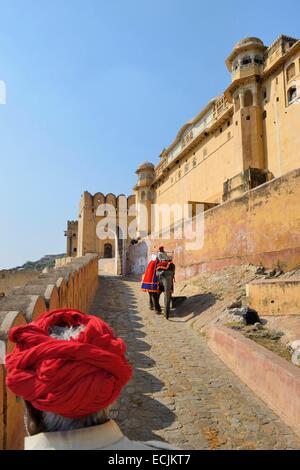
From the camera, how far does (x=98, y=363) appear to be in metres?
1.21

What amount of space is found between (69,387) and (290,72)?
2144 centimetres

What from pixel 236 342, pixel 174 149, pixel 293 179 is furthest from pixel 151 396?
pixel 174 149

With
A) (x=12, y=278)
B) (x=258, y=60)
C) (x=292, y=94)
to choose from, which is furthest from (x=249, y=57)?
(x=12, y=278)

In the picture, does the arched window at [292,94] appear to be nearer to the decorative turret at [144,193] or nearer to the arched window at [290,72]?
the arched window at [290,72]

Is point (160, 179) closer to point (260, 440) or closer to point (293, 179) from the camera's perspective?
point (293, 179)

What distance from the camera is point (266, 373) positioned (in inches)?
158

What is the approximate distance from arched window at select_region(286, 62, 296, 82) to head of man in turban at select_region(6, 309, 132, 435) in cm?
→ 2087

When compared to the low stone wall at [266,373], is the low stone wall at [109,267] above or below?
above

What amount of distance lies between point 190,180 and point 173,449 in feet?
99.8

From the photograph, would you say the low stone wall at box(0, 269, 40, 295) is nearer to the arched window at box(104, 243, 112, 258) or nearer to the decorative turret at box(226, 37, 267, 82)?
the arched window at box(104, 243, 112, 258)

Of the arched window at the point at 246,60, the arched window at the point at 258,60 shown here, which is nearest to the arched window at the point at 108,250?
the arched window at the point at 246,60

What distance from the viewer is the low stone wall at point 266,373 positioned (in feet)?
11.3

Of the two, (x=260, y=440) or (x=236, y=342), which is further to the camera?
(x=236, y=342)

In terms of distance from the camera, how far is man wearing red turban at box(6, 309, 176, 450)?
1153 mm
